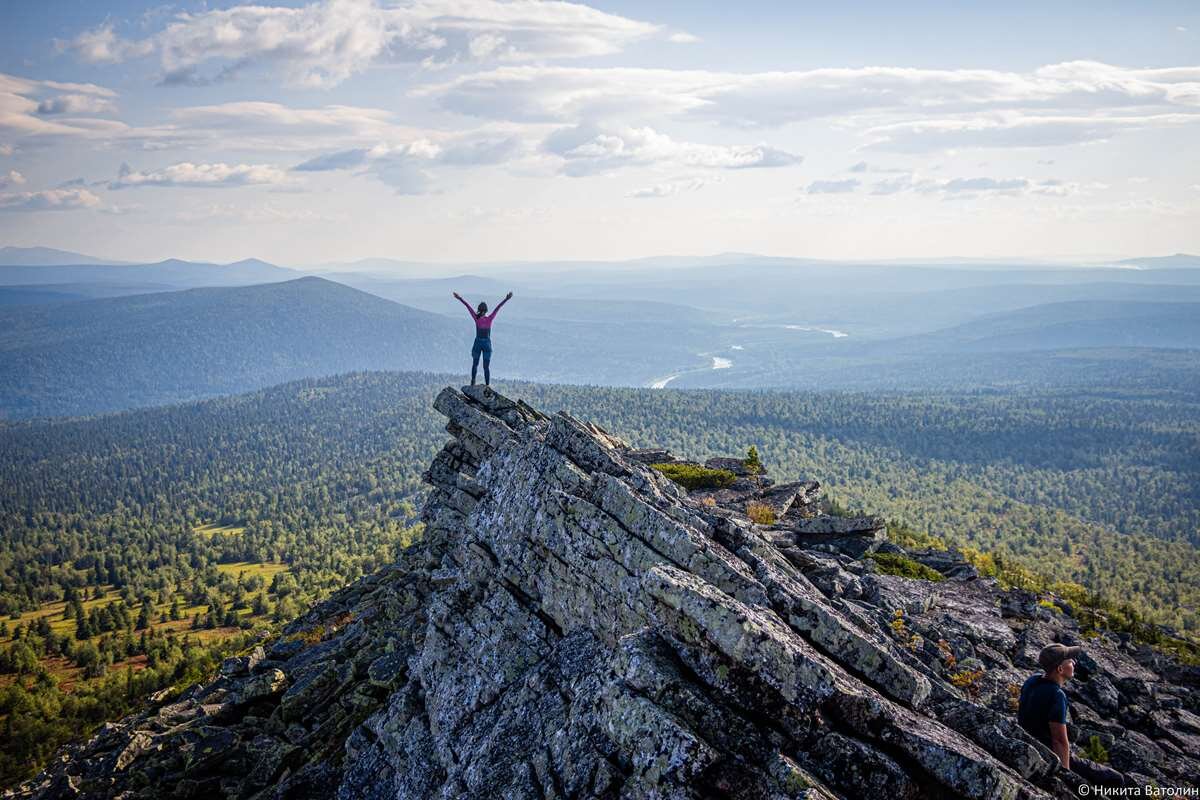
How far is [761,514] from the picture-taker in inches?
1335

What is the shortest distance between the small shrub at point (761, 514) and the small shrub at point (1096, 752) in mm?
15702

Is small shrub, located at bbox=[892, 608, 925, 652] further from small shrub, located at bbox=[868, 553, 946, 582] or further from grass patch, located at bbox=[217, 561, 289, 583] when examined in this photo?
grass patch, located at bbox=[217, 561, 289, 583]

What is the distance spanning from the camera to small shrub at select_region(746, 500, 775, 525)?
33444mm

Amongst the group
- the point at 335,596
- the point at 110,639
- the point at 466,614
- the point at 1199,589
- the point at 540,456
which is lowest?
the point at 110,639

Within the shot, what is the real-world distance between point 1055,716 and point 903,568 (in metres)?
15.4

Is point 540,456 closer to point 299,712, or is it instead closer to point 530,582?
point 530,582

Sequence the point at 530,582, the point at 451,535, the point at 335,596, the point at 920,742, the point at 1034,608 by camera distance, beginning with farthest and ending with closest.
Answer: the point at 335,596
the point at 451,535
the point at 1034,608
the point at 530,582
the point at 920,742

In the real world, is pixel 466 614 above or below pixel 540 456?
below

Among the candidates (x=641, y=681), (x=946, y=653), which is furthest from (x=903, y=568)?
(x=641, y=681)

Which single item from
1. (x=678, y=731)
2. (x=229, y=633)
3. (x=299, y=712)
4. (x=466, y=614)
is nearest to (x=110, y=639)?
(x=229, y=633)

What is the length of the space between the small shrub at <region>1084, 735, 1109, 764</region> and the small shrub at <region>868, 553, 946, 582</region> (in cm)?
1108

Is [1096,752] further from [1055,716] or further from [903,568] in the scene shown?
[903,568]

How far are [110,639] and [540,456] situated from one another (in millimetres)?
148094

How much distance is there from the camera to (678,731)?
1170 cm
